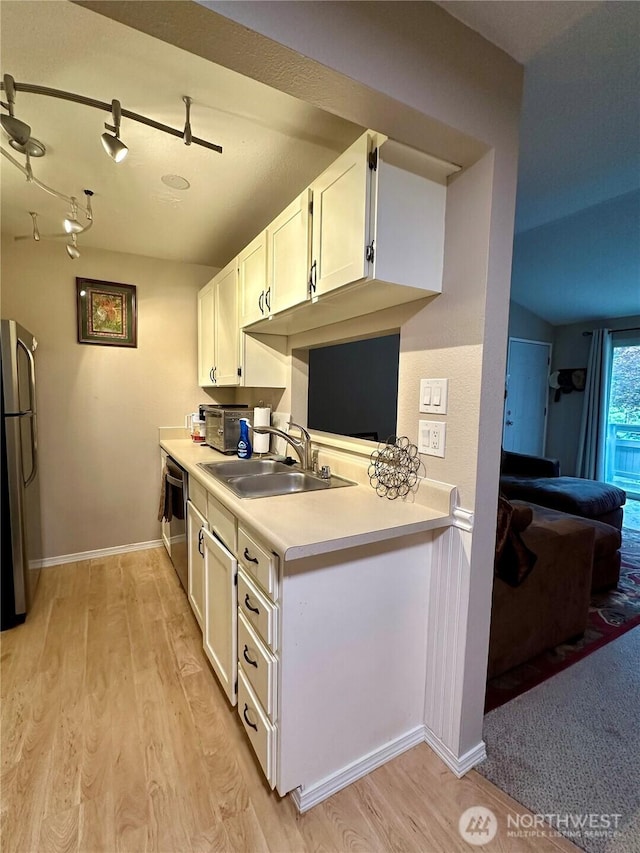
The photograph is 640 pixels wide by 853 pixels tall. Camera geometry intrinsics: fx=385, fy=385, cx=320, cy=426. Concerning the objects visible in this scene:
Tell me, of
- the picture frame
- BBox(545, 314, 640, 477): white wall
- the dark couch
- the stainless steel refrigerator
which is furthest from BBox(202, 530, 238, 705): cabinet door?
BBox(545, 314, 640, 477): white wall

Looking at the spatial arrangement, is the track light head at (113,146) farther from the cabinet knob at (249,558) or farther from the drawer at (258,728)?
the drawer at (258,728)

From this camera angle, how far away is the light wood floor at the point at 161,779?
3.71 feet

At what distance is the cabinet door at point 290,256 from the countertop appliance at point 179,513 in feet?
3.66

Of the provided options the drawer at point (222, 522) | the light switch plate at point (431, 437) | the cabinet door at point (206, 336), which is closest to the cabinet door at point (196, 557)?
the drawer at point (222, 522)

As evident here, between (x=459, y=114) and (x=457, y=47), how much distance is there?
190mm

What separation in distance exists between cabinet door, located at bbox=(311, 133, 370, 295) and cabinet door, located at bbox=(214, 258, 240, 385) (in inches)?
42.3

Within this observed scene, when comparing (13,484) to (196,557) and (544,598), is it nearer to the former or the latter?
(196,557)

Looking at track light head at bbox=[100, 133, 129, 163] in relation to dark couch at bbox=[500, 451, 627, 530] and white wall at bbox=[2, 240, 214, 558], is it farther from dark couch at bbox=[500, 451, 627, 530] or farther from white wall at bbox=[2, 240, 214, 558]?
dark couch at bbox=[500, 451, 627, 530]

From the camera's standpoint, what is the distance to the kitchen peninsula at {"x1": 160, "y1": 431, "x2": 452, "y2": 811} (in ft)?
3.76

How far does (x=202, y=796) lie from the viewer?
4.09 feet

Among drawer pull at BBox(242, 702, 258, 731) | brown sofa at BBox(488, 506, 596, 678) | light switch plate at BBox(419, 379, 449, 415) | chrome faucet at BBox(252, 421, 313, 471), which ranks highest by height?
light switch plate at BBox(419, 379, 449, 415)

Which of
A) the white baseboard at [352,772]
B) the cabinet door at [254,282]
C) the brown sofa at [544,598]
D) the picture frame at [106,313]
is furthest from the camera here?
the picture frame at [106,313]

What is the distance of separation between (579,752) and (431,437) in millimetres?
1288

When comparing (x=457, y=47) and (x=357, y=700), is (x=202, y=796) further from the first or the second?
(x=457, y=47)
